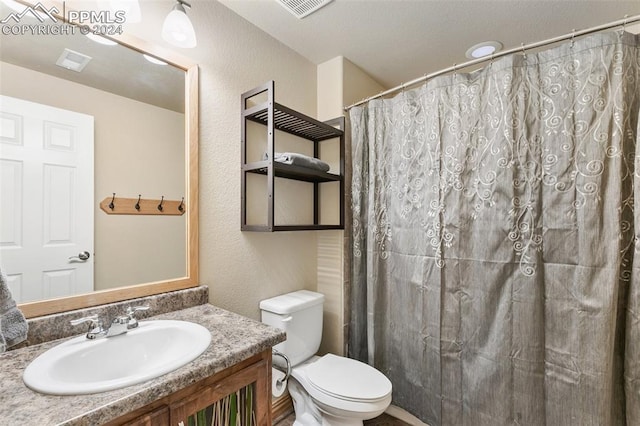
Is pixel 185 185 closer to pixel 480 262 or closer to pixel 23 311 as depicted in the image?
pixel 23 311

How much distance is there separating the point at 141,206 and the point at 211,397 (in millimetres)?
827

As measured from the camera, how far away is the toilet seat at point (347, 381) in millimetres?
1320

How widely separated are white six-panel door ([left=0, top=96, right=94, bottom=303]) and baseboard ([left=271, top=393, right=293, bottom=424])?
1224mm

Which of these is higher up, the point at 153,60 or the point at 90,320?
the point at 153,60

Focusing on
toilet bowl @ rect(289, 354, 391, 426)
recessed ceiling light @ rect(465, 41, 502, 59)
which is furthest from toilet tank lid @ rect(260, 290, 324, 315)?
recessed ceiling light @ rect(465, 41, 502, 59)

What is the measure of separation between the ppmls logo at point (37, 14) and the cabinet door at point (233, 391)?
1.37 metres

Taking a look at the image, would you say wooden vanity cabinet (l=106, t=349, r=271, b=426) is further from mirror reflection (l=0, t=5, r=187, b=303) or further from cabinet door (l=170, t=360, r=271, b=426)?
mirror reflection (l=0, t=5, r=187, b=303)

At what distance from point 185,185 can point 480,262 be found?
1471 millimetres

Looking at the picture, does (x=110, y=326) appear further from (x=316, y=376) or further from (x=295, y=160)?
(x=295, y=160)

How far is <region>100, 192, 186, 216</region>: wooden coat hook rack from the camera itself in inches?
45.0

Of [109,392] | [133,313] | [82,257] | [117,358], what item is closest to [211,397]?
[109,392]

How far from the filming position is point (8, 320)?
2.62 ft

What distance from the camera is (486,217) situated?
1359 mm

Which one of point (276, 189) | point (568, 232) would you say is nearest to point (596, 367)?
point (568, 232)
